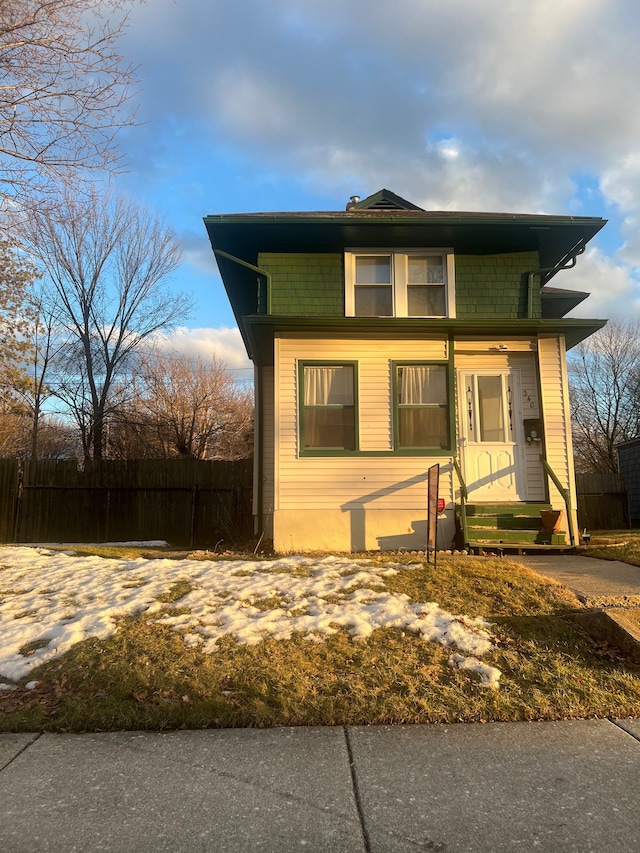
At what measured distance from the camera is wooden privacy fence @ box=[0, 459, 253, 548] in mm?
13969

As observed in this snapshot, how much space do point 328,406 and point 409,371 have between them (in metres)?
1.55

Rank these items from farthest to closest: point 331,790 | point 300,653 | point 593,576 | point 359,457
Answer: point 359,457, point 593,576, point 300,653, point 331,790

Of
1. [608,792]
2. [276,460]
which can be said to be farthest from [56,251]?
[608,792]

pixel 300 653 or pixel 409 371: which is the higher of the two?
pixel 409 371

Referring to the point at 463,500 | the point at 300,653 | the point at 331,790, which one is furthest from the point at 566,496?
the point at 331,790

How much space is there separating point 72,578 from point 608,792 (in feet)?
18.4

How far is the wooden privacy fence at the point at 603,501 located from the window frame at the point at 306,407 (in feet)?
36.7

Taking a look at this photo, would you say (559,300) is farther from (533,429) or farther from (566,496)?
(566,496)

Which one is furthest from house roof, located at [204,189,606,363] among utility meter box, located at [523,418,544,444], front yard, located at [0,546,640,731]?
front yard, located at [0,546,640,731]

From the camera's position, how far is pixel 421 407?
984cm

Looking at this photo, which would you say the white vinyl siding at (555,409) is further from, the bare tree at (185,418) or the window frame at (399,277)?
the bare tree at (185,418)

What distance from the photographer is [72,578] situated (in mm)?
6441

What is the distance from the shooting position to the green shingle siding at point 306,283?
1040 cm

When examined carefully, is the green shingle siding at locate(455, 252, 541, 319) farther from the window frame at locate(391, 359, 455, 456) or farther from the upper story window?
the window frame at locate(391, 359, 455, 456)
